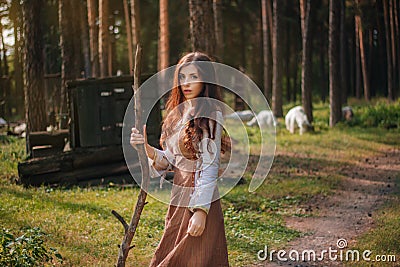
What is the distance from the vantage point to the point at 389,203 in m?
9.73

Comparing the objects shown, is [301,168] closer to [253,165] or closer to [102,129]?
[253,165]

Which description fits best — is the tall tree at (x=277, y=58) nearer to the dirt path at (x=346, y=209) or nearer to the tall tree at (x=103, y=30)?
the tall tree at (x=103, y=30)

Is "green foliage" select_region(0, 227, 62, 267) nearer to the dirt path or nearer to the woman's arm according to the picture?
the woman's arm

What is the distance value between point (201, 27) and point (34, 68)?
537 centimetres

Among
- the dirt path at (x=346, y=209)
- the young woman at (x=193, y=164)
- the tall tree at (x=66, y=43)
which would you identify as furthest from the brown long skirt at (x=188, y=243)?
the tall tree at (x=66, y=43)

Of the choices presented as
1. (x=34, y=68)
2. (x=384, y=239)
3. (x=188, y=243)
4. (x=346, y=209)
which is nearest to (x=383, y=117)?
(x=346, y=209)

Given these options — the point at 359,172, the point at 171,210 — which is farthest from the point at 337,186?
the point at 171,210

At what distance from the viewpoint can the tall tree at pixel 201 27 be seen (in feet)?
37.5

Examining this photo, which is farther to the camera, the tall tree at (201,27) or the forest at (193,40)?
the forest at (193,40)

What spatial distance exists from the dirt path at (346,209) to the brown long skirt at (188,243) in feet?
8.36

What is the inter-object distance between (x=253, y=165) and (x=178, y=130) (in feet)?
32.7

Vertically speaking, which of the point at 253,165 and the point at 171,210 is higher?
the point at 171,210

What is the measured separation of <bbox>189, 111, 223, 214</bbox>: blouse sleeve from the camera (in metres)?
4.25

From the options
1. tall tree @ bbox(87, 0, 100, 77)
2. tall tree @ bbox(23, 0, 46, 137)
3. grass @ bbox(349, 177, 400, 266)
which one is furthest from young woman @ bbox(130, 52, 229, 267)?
tall tree @ bbox(87, 0, 100, 77)
